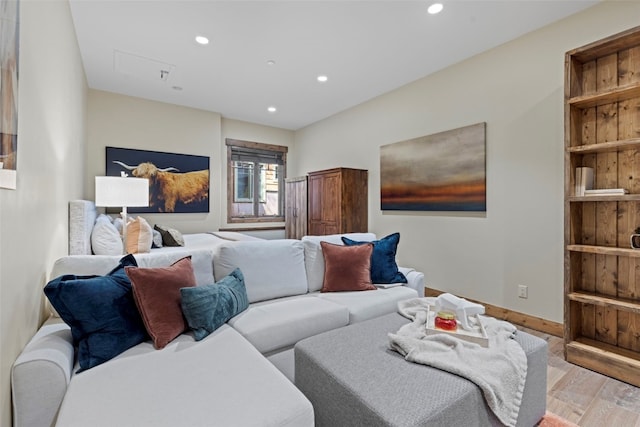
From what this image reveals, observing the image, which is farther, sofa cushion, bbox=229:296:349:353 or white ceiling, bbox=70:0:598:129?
white ceiling, bbox=70:0:598:129

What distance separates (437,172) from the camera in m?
3.58

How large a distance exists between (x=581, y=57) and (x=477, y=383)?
2.55m


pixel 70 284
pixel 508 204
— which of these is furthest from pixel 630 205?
pixel 70 284

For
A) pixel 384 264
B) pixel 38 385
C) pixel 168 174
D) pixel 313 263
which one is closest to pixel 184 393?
pixel 38 385

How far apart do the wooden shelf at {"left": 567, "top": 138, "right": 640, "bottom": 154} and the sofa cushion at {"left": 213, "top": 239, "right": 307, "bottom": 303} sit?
224 cm

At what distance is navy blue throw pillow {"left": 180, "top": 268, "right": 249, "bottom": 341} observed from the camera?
1633 mm

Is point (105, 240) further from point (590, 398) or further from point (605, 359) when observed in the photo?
point (605, 359)

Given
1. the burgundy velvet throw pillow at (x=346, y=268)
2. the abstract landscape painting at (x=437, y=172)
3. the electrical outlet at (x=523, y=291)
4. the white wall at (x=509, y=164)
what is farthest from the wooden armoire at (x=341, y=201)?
the electrical outlet at (x=523, y=291)

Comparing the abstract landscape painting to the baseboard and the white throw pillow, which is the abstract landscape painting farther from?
the white throw pillow

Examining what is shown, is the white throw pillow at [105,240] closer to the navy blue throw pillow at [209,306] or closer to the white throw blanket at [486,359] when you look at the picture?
the navy blue throw pillow at [209,306]

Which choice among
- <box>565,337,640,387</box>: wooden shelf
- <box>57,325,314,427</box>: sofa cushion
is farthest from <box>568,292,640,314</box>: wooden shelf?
<box>57,325,314,427</box>: sofa cushion

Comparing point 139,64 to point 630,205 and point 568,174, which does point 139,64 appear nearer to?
point 568,174

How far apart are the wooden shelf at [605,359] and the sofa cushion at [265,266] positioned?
6.74ft

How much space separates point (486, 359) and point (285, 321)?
3.61 ft
